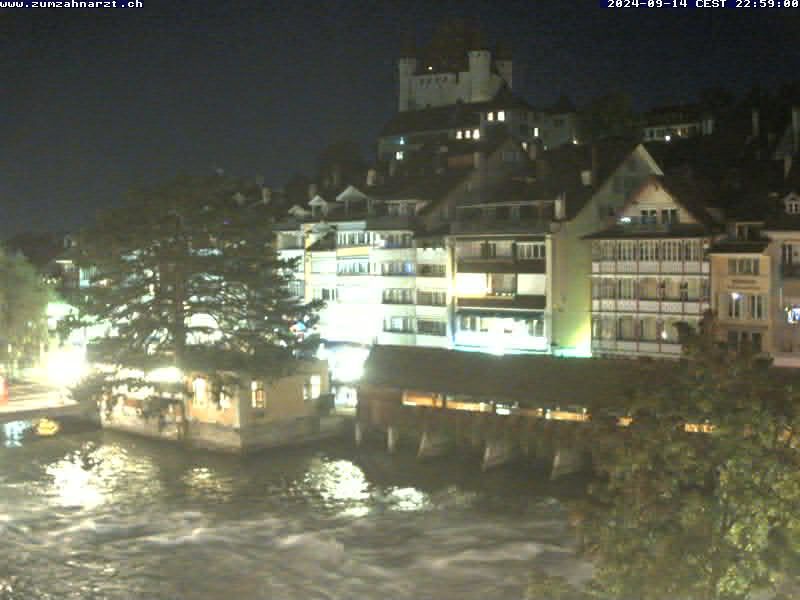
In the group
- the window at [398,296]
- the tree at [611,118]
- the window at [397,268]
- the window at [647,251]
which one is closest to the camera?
the window at [647,251]

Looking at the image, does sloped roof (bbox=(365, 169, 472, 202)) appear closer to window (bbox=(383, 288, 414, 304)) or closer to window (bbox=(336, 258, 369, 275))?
window (bbox=(336, 258, 369, 275))

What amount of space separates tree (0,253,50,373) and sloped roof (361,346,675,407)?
31684 mm

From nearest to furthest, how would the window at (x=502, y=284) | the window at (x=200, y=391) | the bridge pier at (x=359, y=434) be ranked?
the bridge pier at (x=359, y=434) < the window at (x=200, y=391) < the window at (x=502, y=284)

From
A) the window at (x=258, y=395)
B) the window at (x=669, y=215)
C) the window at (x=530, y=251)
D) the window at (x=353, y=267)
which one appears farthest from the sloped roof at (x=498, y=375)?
the window at (x=353, y=267)

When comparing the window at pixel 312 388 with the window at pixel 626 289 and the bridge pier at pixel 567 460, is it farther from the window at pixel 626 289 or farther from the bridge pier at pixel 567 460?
the bridge pier at pixel 567 460

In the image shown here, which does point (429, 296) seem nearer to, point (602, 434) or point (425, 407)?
point (425, 407)

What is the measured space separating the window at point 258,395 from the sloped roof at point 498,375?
5433mm

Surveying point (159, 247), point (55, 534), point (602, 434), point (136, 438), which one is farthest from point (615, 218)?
point (602, 434)

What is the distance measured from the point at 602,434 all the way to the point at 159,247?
45.1m

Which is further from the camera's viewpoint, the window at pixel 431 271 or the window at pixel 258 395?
the window at pixel 431 271

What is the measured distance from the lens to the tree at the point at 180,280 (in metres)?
61.0

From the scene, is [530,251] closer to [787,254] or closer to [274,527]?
[787,254]

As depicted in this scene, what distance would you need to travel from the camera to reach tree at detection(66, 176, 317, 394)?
6100 centimetres

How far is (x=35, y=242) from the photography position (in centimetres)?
11250
